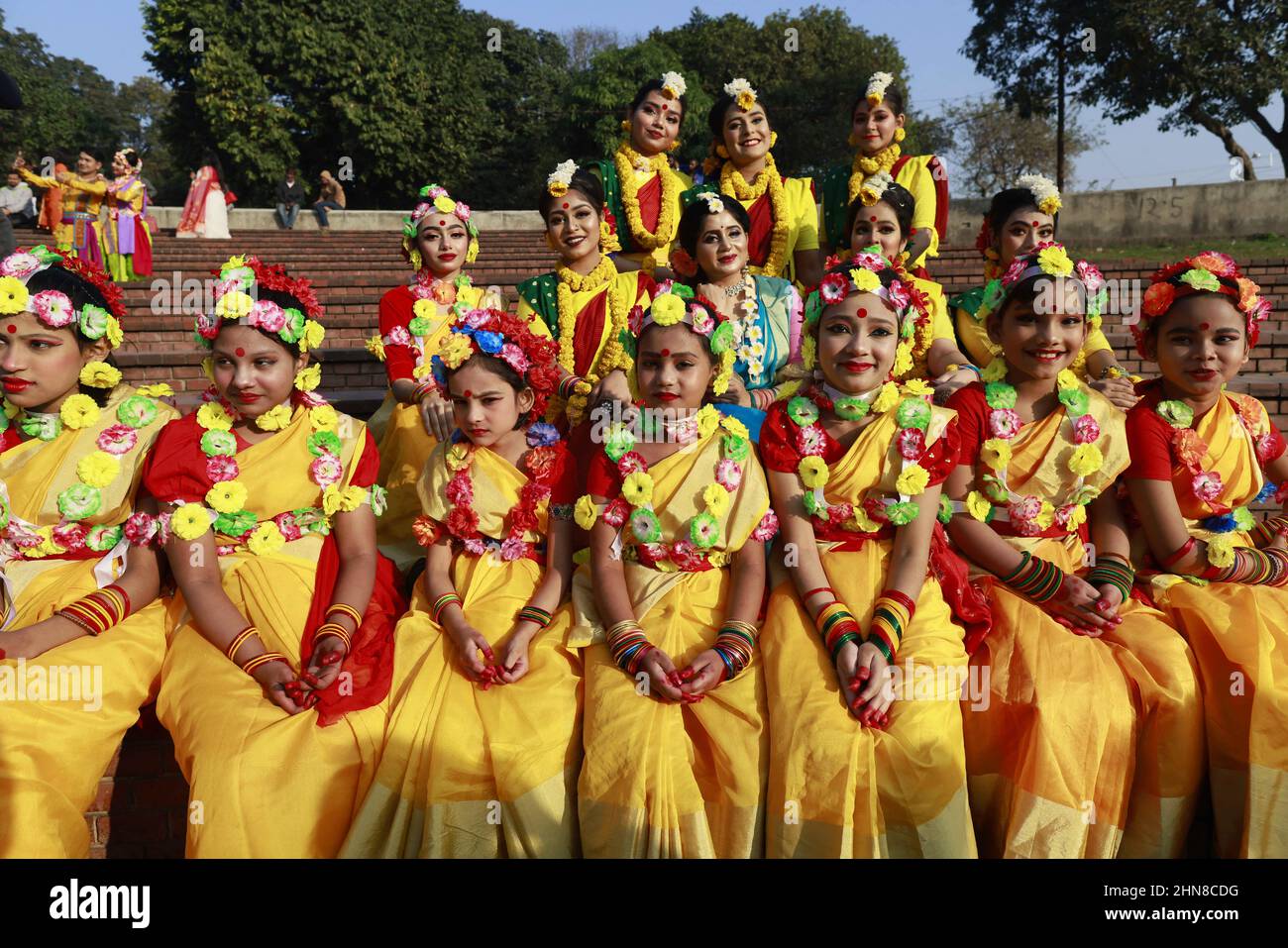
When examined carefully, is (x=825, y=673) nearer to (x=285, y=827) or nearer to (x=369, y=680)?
(x=369, y=680)

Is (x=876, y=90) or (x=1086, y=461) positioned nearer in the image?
(x=1086, y=461)

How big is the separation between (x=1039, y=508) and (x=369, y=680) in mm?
2126

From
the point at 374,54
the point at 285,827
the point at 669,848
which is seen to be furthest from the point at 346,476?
the point at 374,54

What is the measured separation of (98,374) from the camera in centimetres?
278

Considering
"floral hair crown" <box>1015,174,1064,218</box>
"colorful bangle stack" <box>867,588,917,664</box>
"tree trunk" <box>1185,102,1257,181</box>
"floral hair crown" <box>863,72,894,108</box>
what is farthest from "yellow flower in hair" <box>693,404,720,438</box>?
"tree trunk" <box>1185,102,1257,181</box>

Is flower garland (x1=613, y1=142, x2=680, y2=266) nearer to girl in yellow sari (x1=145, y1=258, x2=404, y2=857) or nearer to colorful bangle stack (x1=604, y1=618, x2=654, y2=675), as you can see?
girl in yellow sari (x1=145, y1=258, x2=404, y2=857)

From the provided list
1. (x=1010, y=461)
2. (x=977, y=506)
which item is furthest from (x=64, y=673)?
(x=1010, y=461)

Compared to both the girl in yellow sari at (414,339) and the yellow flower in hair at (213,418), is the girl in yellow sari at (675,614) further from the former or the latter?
the girl in yellow sari at (414,339)

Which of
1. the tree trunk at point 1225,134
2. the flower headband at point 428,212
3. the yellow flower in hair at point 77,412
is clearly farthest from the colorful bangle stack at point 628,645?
the tree trunk at point 1225,134

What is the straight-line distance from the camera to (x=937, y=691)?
2.37m

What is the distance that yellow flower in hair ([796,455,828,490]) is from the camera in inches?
103

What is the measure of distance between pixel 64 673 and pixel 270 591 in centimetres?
56

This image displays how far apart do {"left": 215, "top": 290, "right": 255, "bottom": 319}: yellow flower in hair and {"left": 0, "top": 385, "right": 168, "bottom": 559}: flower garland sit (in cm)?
49

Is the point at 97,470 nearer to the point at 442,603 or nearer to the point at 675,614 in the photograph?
the point at 442,603
